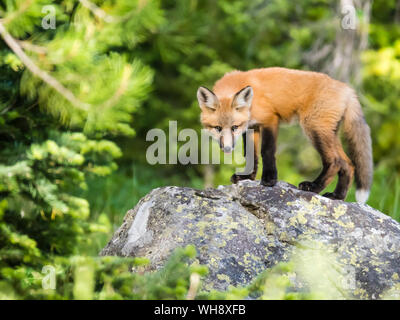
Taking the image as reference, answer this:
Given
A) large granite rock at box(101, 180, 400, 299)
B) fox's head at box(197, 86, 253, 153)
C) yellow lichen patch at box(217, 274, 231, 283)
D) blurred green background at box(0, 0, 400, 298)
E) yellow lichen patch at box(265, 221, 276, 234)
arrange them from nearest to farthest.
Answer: yellow lichen patch at box(217, 274, 231, 283), large granite rock at box(101, 180, 400, 299), blurred green background at box(0, 0, 400, 298), yellow lichen patch at box(265, 221, 276, 234), fox's head at box(197, 86, 253, 153)

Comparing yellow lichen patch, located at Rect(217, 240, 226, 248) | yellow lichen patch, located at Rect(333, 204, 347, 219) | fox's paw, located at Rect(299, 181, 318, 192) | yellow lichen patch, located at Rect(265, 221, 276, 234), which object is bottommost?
yellow lichen patch, located at Rect(217, 240, 226, 248)

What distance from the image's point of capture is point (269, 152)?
418cm

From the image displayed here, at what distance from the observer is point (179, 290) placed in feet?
6.26

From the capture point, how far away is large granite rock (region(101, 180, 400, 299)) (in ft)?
9.39

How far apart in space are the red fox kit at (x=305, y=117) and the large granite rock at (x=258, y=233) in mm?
736

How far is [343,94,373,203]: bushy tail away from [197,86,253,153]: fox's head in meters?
0.98

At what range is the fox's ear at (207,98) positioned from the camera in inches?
170

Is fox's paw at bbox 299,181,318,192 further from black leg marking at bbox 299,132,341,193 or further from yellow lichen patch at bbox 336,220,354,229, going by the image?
yellow lichen patch at bbox 336,220,354,229

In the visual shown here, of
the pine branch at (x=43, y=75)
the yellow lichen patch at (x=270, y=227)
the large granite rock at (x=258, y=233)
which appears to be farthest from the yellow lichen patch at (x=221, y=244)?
the pine branch at (x=43, y=75)

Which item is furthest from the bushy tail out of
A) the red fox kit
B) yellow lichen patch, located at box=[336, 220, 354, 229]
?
yellow lichen patch, located at box=[336, 220, 354, 229]

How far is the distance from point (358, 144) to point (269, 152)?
0.88 metres

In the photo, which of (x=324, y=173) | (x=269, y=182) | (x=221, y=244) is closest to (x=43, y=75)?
(x=221, y=244)

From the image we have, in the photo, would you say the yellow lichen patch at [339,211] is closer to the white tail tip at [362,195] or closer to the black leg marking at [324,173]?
the black leg marking at [324,173]

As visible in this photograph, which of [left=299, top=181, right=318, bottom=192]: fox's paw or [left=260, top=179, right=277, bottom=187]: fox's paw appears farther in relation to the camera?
[left=299, top=181, right=318, bottom=192]: fox's paw
